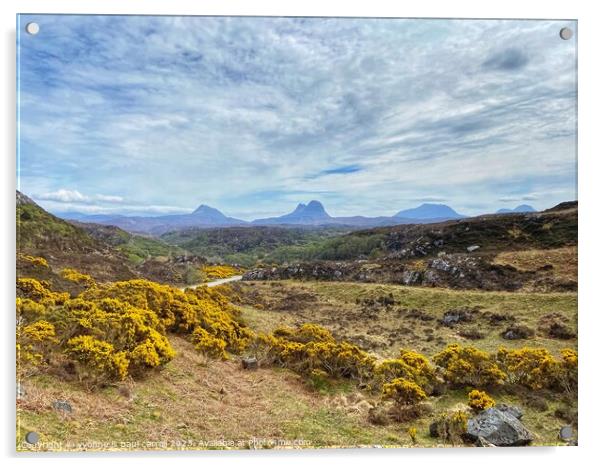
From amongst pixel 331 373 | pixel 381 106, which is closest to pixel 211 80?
pixel 381 106

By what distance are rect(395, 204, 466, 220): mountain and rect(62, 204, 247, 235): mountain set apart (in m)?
2.88

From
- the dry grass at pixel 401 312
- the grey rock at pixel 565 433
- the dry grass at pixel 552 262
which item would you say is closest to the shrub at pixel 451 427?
the dry grass at pixel 401 312

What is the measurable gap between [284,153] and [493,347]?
4808 mm

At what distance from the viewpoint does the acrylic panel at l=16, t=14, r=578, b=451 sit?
16.0 feet

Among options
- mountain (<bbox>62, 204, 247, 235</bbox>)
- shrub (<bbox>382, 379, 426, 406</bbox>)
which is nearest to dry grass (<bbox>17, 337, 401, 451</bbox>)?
shrub (<bbox>382, 379, 426, 406</bbox>)

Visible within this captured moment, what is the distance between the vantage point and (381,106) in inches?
216

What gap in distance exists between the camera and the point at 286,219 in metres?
5.92

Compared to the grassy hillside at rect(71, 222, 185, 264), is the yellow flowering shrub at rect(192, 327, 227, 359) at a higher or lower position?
lower

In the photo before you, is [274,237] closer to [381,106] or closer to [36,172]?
[381,106]

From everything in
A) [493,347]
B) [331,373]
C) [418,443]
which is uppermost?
[493,347]

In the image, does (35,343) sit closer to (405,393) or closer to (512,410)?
(405,393)

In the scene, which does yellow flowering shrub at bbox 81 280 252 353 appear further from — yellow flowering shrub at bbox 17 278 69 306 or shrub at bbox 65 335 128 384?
shrub at bbox 65 335 128 384

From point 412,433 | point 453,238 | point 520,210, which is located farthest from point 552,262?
point 412,433

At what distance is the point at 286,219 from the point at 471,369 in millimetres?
3890
